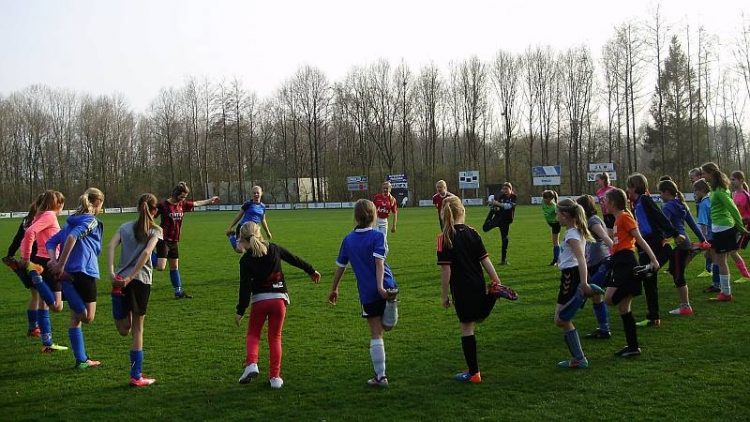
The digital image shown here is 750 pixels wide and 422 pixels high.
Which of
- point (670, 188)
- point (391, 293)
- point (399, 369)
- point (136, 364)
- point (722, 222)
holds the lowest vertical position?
point (399, 369)

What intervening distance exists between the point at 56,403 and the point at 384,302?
3.20 metres

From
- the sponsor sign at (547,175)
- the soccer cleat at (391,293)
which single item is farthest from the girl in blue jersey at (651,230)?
the sponsor sign at (547,175)

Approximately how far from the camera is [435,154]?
87500 millimetres

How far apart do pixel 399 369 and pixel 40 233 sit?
15.5ft

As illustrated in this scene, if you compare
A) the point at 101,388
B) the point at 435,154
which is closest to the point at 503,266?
the point at 101,388

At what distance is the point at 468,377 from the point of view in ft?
20.3

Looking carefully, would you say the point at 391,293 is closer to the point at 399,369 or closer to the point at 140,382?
the point at 399,369

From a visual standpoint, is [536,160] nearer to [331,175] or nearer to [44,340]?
[331,175]

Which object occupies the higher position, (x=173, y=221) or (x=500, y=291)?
(x=173, y=221)

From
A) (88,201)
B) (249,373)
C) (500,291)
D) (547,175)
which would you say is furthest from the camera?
(547,175)

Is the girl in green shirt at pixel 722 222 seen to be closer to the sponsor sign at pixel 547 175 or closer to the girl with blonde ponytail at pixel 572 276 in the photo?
the girl with blonde ponytail at pixel 572 276

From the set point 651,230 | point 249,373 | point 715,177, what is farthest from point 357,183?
point 249,373

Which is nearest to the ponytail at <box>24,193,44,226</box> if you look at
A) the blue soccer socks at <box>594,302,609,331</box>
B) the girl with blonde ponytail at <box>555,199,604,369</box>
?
the girl with blonde ponytail at <box>555,199,604,369</box>

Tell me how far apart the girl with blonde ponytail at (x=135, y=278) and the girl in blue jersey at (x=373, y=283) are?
6.37ft
